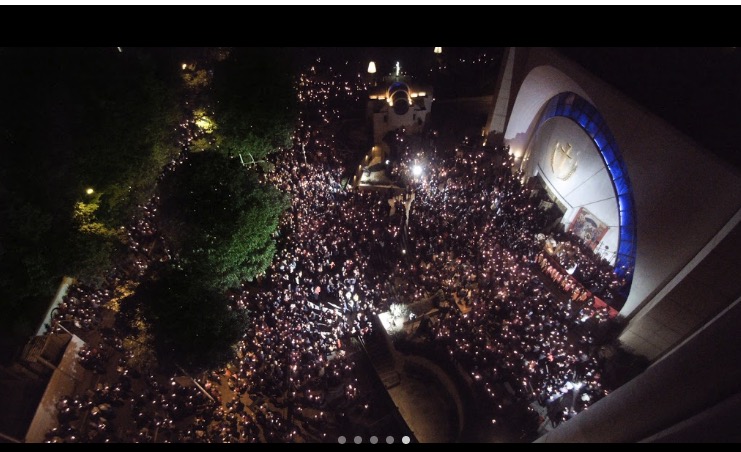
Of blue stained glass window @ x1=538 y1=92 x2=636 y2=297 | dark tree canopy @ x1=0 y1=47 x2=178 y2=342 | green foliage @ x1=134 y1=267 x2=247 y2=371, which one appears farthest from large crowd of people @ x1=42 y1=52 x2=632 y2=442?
dark tree canopy @ x1=0 y1=47 x2=178 y2=342

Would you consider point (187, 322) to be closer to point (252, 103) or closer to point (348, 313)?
point (348, 313)

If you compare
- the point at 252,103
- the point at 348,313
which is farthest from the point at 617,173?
the point at 252,103

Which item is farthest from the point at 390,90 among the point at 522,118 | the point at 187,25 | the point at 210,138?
the point at 187,25

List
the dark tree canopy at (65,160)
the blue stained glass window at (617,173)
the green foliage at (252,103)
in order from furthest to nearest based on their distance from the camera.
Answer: the green foliage at (252,103), the blue stained glass window at (617,173), the dark tree canopy at (65,160)

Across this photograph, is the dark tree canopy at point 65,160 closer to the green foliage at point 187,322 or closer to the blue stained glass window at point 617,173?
the green foliage at point 187,322

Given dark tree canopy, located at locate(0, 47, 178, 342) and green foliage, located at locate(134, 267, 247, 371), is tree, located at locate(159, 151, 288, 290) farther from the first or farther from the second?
dark tree canopy, located at locate(0, 47, 178, 342)

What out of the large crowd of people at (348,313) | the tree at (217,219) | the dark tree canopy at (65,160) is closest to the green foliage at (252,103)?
the dark tree canopy at (65,160)
